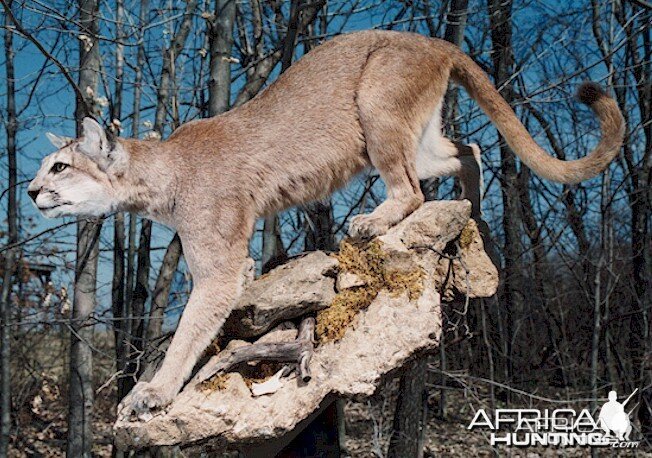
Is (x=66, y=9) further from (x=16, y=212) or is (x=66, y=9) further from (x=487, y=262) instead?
(x=487, y=262)

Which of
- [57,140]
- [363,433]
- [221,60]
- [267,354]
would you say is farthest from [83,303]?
[363,433]

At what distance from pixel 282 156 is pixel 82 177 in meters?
1.18

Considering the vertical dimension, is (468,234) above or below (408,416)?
above

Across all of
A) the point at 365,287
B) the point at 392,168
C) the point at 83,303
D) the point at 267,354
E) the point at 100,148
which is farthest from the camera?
the point at 83,303

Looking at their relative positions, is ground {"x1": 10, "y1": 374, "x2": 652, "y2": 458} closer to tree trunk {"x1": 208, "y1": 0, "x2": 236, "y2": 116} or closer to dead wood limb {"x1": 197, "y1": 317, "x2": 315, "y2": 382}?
tree trunk {"x1": 208, "y1": 0, "x2": 236, "y2": 116}

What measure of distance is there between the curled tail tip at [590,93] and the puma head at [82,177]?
287 cm

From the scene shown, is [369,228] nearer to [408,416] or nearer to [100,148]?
[100,148]

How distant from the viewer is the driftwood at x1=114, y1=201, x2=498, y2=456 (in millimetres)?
3424

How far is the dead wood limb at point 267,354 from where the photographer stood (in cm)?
354

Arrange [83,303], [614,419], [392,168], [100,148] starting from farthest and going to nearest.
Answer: [614,419] → [83,303] → [392,168] → [100,148]

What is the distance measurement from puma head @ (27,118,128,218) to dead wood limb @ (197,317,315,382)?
1178 mm

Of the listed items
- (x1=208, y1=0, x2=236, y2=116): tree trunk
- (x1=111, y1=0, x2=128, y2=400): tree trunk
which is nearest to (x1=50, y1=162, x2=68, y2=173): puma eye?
(x1=208, y1=0, x2=236, y2=116): tree trunk

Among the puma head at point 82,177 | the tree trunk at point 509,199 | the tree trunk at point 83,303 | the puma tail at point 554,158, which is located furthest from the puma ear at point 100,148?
the tree trunk at point 509,199

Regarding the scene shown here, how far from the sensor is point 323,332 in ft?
12.2
